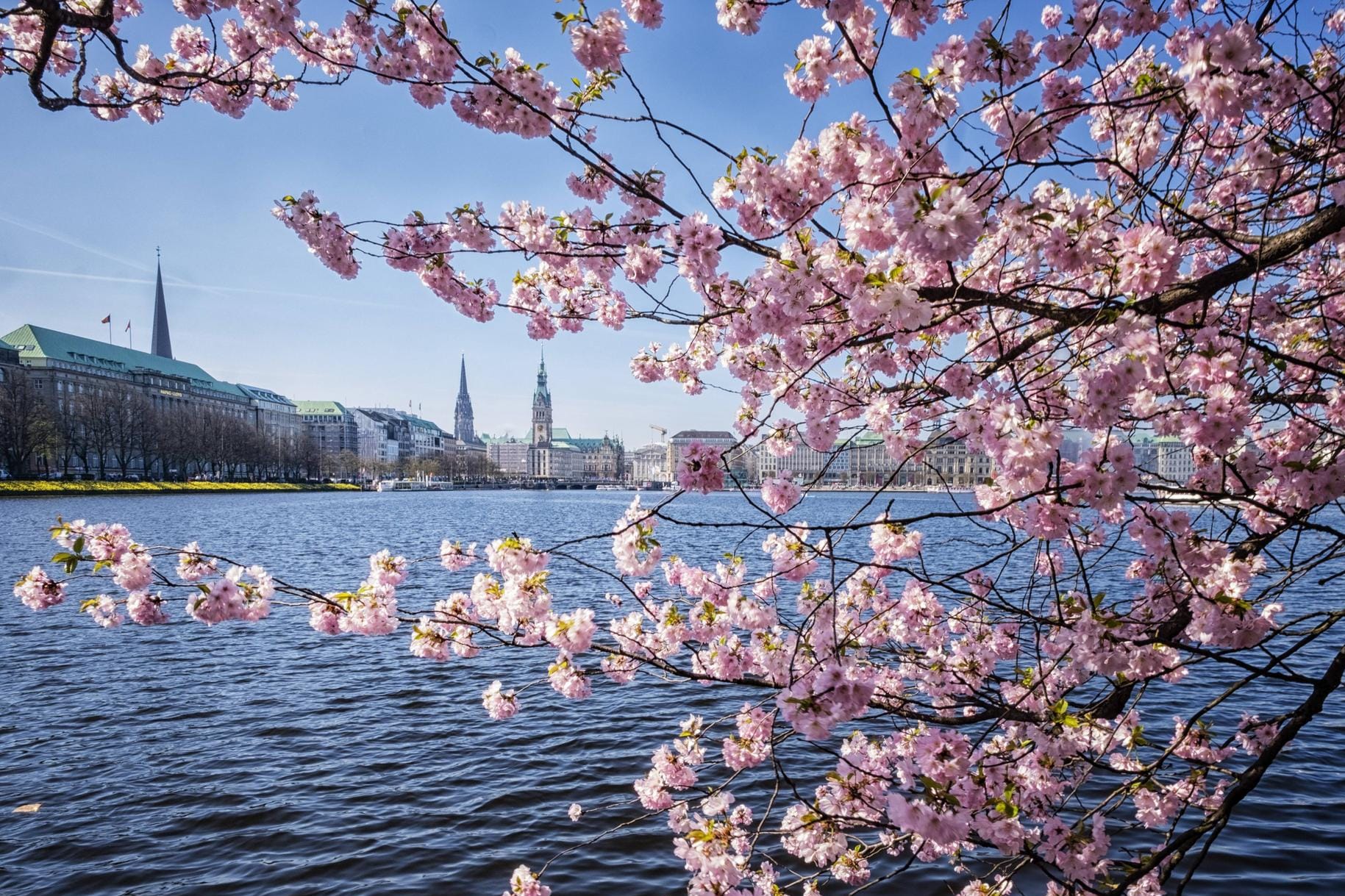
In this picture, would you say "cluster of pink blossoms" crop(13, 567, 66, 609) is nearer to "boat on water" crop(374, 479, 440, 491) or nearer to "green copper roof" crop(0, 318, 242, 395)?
"green copper roof" crop(0, 318, 242, 395)

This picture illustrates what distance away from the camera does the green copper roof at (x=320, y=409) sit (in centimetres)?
16588

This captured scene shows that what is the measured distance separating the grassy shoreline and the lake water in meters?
55.2

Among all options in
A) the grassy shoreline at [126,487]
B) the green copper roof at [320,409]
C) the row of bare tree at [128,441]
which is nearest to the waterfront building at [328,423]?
the green copper roof at [320,409]

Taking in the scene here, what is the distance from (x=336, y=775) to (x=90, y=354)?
118 metres

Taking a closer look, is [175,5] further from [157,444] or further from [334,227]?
[157,444]

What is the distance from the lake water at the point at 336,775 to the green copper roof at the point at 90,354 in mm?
101342

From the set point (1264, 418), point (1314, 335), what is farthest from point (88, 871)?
point (1314, 335)

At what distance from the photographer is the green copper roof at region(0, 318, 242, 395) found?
91.9 metres

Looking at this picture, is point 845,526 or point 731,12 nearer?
point 845,526

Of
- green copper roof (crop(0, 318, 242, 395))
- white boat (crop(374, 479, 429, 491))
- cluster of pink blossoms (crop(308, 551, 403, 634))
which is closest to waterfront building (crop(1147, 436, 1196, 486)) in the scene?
cluster of pink blossoms (crop(308, 551, 403, 634))

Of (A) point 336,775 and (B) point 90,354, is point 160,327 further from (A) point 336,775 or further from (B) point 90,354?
(A) point 336,775

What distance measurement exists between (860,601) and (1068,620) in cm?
211

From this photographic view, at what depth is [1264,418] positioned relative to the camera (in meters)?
3.90

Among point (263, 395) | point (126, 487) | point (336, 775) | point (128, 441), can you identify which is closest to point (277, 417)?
point (263, 395)
